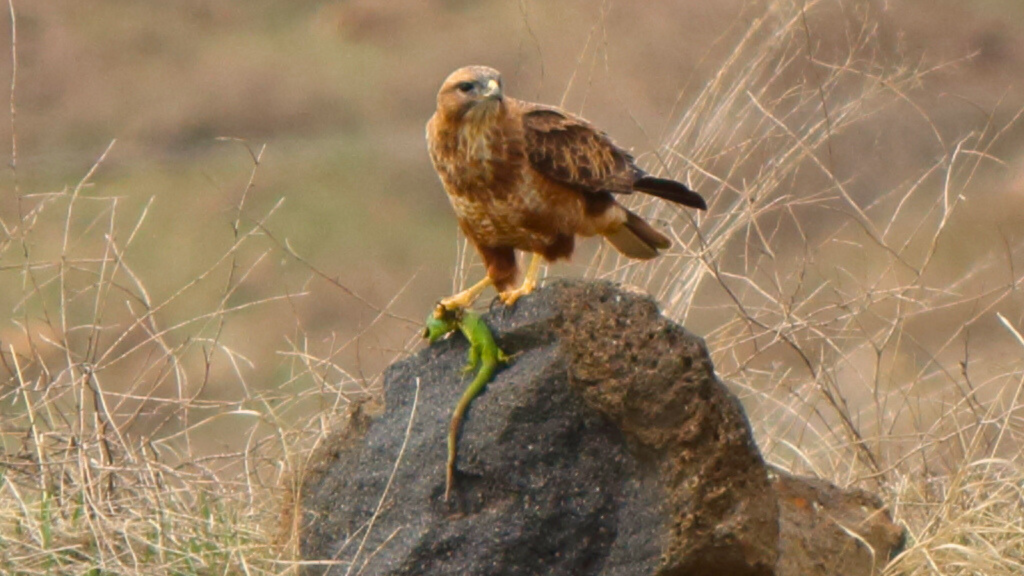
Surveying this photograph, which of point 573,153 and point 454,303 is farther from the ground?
point 573,153

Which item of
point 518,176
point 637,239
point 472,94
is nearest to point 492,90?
point 472,94

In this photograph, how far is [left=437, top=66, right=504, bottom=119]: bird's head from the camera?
2.68m

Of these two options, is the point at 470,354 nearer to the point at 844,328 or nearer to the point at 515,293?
the point at 515,293

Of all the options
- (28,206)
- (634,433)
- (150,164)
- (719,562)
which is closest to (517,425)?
(634,433)

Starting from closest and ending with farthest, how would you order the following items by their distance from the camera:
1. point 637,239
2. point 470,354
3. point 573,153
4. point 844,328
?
point 470,354 → point 573,153 → point 637,239 → point 844,328

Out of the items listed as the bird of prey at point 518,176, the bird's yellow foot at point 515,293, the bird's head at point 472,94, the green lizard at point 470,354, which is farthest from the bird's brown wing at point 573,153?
the green lizard at point 470,354

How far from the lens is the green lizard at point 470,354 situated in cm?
249

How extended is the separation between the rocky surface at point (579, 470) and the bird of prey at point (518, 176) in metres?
0.21

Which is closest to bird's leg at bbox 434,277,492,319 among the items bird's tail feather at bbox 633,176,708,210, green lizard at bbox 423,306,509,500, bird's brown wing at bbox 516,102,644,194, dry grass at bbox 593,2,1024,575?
green lizard at bbox 423,306,509,500

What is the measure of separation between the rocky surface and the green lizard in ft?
0.06

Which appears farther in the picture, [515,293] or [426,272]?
[426,272]

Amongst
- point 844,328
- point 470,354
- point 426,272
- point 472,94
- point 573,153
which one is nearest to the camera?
point 470,354

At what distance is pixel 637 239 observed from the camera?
2.97 meters

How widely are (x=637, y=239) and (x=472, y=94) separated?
1.76ft
